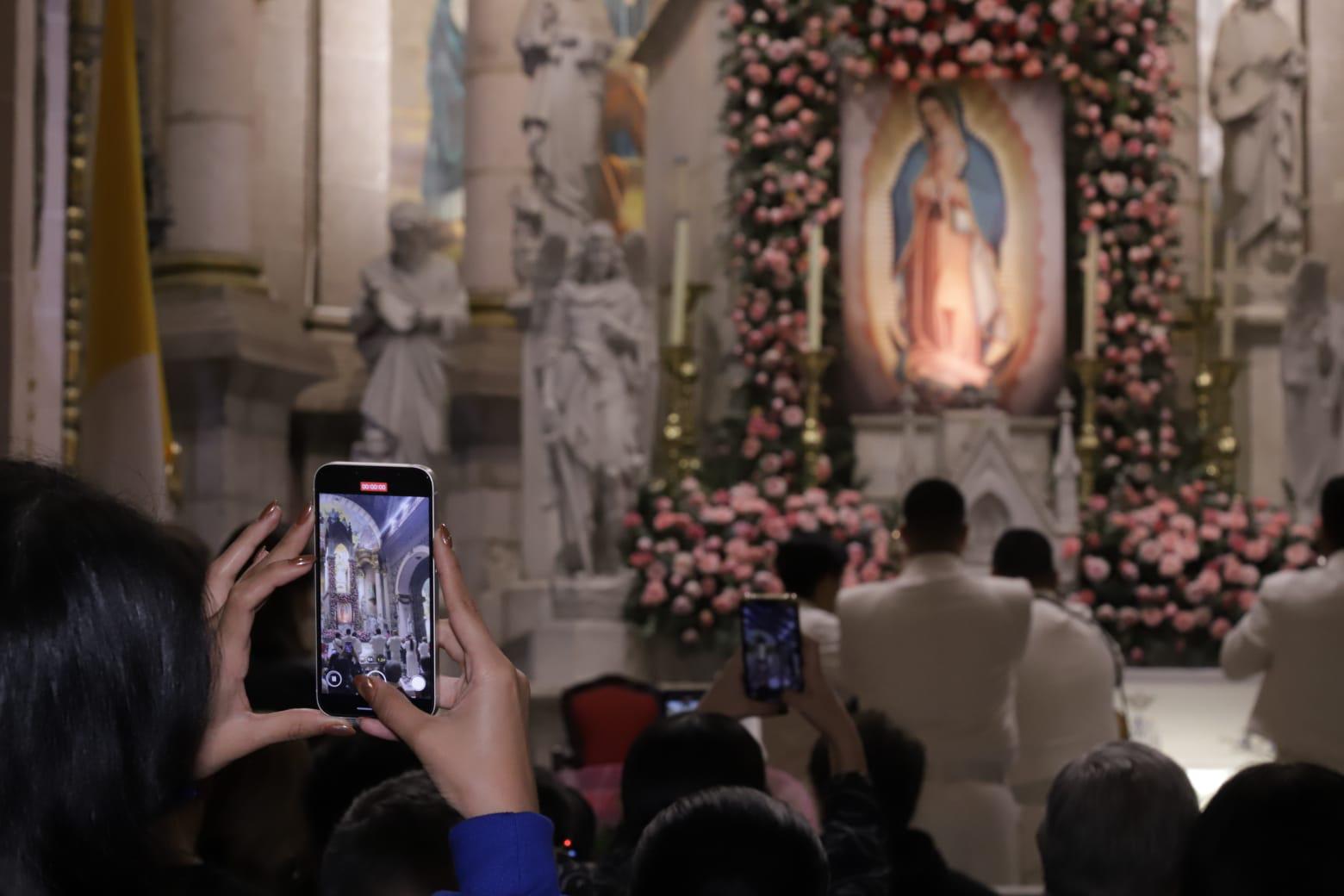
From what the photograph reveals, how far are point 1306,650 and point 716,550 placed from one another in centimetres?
564

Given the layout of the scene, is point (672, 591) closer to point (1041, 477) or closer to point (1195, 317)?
point (1041, 477)

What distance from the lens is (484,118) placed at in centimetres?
1555

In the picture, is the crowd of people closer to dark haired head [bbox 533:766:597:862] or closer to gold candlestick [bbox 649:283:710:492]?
dark haired head [bbox 533:766:597:862]

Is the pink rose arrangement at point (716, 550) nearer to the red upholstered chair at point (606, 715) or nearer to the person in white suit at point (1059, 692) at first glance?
the red upholstered chair at point (606, 715)

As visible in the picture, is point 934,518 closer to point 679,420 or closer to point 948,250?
point 679,420

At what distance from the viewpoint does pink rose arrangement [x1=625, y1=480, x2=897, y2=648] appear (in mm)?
10977

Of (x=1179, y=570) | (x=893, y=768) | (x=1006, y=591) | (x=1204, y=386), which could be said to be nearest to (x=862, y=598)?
(x=1006, y=591)

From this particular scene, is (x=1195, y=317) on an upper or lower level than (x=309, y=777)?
upper

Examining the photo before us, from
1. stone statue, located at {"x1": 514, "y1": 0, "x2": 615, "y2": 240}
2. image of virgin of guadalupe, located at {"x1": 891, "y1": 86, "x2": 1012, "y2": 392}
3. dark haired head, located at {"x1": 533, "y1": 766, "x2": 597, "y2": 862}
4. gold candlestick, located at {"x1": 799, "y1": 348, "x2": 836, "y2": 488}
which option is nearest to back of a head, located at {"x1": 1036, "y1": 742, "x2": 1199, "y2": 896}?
dark haired head, located at {"x1": 533, "y1": 766, "x2": 597, "y2": 862}

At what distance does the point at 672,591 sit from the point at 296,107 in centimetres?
733

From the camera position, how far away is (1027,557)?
240 inches

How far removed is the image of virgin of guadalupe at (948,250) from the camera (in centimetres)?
1340

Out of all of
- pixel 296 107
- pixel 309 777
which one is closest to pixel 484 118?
pixel 296 107

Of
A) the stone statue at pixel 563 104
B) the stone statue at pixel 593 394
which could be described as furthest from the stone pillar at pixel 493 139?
the stone statue at pixel 593 394
